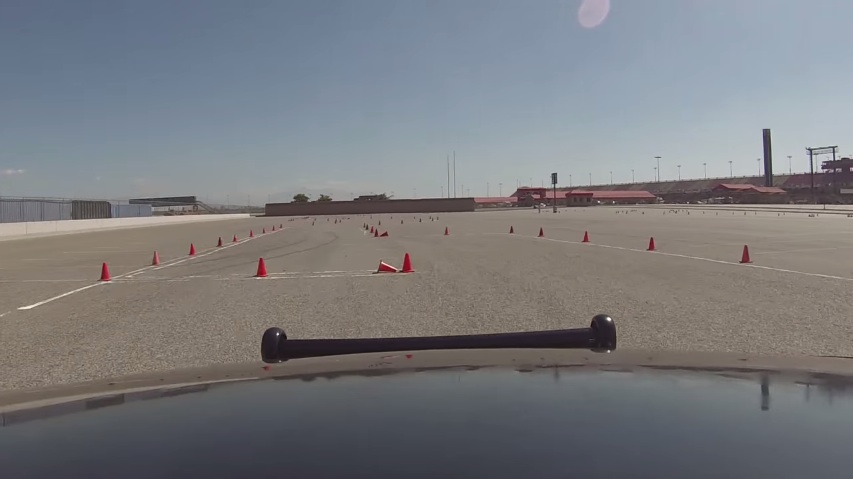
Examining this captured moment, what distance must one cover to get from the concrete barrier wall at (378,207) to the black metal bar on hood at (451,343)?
4403 inches

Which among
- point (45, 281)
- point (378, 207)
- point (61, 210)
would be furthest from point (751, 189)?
point (45, 281)

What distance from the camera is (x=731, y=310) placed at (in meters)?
9.03

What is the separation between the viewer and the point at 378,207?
118m

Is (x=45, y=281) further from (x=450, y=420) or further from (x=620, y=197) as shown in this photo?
(x=620, y=197)

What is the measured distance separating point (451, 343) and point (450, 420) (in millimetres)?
1502

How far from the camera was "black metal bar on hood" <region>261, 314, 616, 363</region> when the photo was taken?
4180mm

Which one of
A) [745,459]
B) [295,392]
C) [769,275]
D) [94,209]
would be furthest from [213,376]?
[94,209]

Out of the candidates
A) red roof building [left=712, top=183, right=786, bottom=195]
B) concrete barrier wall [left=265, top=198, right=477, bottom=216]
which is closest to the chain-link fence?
concrete barrier wall [left=265, top=198, right=477, bottom=216]

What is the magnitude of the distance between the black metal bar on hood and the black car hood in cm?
18

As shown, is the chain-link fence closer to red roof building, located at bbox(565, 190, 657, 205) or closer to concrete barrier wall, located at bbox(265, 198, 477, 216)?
concrete barrier wall, located at bbox(265, 198, 477, 216)

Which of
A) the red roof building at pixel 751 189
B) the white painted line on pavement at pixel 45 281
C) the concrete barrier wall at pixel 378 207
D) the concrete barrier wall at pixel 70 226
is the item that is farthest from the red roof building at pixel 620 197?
the white painted line on pavement at pixel 45 281

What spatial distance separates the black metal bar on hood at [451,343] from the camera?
4180 mm

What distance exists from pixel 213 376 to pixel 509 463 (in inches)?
86.2

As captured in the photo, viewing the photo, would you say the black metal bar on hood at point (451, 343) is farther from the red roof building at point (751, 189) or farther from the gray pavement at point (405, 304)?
the red roof building at point (751, 189)
